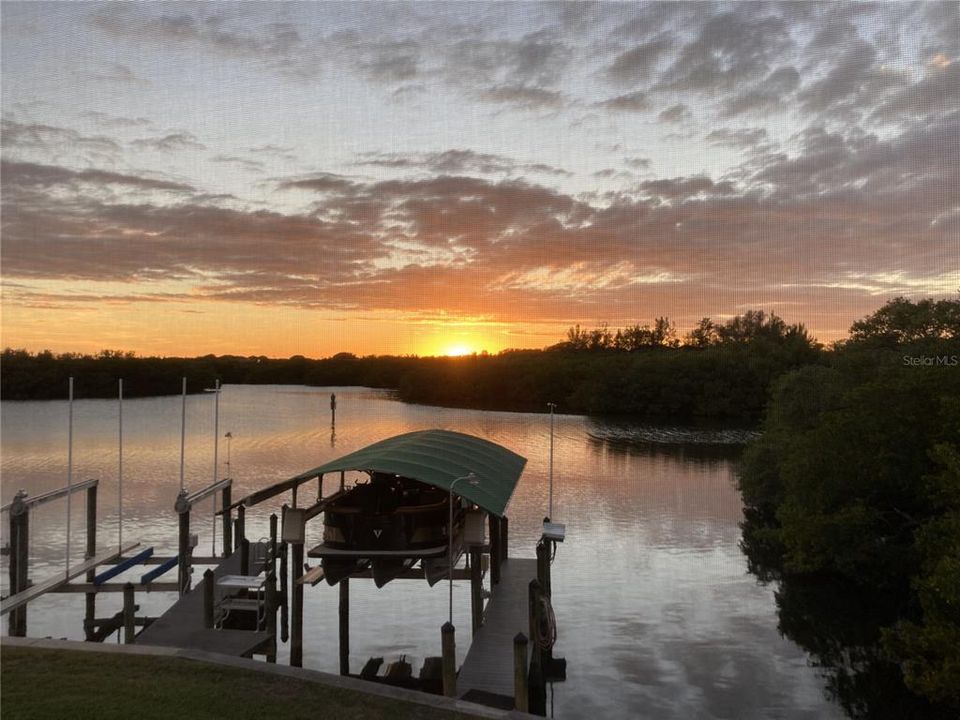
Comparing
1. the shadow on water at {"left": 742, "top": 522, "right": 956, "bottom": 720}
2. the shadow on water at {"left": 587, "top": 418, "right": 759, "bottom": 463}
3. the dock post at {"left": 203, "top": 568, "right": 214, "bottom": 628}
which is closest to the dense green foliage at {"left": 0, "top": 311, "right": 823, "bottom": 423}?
the shadow on water at {"left": 587, "top": 418, "right": 759, "bottom": 463}

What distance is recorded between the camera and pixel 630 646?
62.7 feet

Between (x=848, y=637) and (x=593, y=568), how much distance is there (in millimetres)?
8235

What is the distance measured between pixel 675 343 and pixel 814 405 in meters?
132

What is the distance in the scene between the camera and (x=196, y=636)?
51.3 feet

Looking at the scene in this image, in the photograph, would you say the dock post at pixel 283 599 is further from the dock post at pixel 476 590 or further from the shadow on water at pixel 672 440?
the shadow on water at pixel 672 440

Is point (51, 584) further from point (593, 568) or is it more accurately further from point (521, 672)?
point (593, 568)

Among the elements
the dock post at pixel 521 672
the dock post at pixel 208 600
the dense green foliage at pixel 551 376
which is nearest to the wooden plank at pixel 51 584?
the dock post at pixel 208 600

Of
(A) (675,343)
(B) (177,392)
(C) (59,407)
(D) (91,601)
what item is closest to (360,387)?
(B) (177,392)

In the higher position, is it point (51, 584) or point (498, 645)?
point (51, 584)

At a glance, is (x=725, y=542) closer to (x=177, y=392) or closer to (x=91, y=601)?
(x=91, y=601)

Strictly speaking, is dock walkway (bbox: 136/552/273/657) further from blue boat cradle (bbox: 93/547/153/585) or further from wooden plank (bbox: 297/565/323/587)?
blue boat cradle (bbox: 93/547/153/585)

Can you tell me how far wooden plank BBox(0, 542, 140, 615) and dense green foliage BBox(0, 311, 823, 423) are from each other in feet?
257

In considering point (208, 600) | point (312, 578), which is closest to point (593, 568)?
point (312, 578)

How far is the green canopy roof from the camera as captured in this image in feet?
54.0
